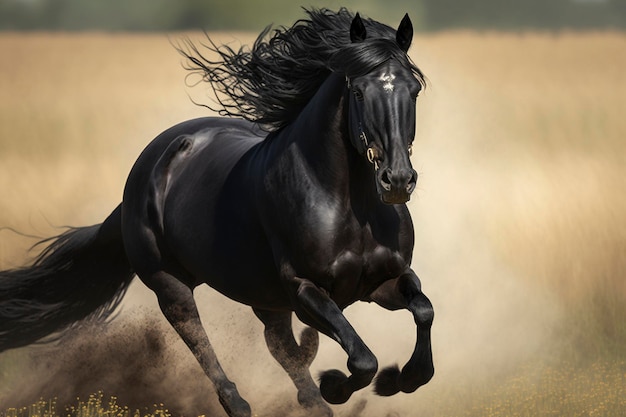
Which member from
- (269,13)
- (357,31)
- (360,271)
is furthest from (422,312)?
(269,13)

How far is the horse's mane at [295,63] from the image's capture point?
5.37 m

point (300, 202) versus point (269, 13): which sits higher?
point (300, 202)

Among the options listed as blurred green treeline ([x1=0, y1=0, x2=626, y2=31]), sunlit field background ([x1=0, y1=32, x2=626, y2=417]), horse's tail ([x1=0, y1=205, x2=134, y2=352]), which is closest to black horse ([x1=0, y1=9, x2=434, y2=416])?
horse's tail ([x1=0, y1=205, x2=134, y2=352])

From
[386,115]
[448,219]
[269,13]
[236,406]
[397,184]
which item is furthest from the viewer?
[269,13]

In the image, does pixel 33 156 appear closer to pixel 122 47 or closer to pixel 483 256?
pixel 122 47

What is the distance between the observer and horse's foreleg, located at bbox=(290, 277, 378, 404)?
5.15 m

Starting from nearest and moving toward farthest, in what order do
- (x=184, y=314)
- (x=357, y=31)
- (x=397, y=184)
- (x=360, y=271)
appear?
(x=397, y=184)
(x=357, y=31)
(x=360, y=271)
(x=184, y=314)

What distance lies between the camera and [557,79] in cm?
1373

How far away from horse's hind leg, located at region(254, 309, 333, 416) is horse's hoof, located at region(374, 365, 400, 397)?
0.98m

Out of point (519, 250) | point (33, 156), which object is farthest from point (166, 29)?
point (519, 250)

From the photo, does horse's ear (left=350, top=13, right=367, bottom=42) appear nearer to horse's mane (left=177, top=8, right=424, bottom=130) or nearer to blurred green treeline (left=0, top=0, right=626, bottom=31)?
horse's mane (left=177, top=8, right=424, bottom=130)

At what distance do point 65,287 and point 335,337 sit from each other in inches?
124

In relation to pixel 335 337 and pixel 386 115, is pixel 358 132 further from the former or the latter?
pixel 335 337

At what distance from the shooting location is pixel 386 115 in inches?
194
